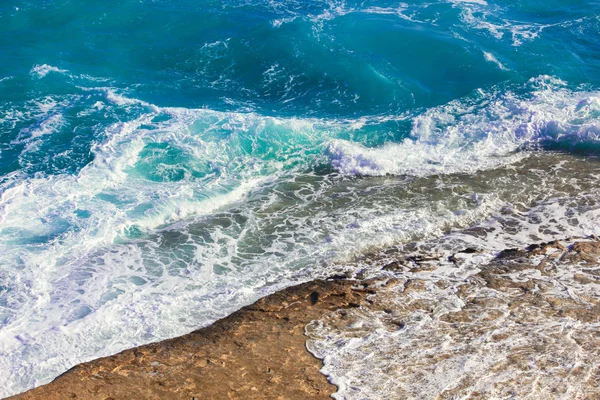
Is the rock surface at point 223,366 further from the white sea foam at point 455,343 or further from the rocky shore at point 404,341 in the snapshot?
the white sea foam at point 455,343

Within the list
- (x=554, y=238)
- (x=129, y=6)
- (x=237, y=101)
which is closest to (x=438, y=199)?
(x=554, y=238)

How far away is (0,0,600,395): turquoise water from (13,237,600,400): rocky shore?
659 millimetres

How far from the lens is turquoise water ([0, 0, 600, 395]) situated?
368 inches

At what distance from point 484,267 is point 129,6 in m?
16.2

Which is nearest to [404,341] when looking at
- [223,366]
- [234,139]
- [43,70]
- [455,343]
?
[455,343]

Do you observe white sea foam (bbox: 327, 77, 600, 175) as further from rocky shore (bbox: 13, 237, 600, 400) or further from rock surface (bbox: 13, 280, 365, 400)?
rock surface (bbox: 13, 280, 365, 400)

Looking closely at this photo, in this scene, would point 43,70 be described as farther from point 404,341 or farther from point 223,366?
point 404,341

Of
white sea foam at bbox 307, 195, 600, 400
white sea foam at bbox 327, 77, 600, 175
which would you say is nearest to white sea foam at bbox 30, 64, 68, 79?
white sea foam at bbox 327, 77, 600, 175

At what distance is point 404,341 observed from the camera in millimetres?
7672

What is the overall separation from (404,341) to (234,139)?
7933mm

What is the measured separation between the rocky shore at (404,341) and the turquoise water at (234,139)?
2.16 feet

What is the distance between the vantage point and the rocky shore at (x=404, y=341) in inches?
270

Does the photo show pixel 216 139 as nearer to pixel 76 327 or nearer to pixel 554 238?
pixel 76 327

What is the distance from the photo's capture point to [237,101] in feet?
53.8
